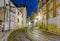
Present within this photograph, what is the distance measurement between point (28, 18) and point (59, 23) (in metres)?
49.9

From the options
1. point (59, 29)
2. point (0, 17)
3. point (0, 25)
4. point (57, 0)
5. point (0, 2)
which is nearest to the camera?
point (0, 2)

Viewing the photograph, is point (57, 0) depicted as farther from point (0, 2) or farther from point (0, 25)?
point (0, 2)

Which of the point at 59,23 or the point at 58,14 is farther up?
the point at 58,14

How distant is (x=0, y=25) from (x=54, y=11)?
9.30 m

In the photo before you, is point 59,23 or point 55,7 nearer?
point 59,23

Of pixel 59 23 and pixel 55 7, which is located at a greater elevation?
pixel 55 7

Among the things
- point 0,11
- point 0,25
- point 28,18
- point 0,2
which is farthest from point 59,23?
point 28,18

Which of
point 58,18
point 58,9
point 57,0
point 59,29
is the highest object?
point 57,0

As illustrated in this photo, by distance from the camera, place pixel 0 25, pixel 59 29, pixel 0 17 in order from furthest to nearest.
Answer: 1. pixel 59 29
2. pixel 0 17
3. pixel 0 25

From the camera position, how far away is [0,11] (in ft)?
46.7

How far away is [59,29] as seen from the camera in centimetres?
1652

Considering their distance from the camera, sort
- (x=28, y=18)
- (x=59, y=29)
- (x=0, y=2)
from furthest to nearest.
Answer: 1. (x=28, y=18)
2. (x=59, y=29)
3. (x=0, y=2)

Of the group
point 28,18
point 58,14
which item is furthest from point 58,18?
point 28,18

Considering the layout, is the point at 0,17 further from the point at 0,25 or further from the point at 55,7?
the point at 55,7
